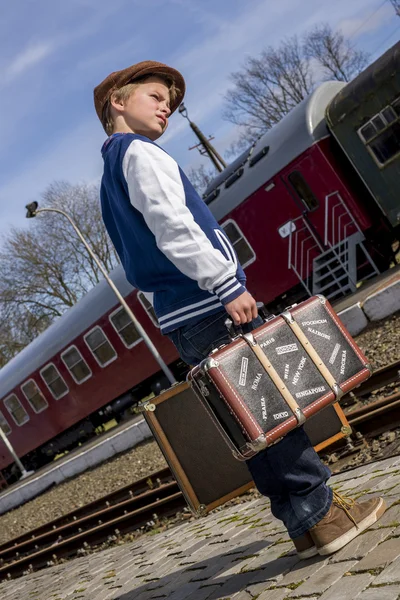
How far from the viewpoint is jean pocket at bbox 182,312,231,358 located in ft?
12.0

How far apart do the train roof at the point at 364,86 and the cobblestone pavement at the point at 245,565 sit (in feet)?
34.6

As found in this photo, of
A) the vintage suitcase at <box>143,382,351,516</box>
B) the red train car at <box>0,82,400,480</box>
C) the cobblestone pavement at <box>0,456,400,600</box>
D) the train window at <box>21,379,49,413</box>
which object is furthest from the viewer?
the train window at <box>21,379,49,413</box>

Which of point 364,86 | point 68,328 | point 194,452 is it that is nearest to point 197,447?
point 194,452

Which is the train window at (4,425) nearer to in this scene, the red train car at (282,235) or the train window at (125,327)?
the red train car at (282,235)

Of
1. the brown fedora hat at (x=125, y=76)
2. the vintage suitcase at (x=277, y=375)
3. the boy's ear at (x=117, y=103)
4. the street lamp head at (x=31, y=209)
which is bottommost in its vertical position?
the vintage suitcase at (x=277, y=375)

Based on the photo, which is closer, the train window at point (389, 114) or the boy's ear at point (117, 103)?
the boy's ear at point (117, 103)

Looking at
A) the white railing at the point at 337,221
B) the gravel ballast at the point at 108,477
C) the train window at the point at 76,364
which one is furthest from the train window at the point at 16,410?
the white railing at the point at 337,221

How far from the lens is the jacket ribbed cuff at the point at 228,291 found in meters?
3.44

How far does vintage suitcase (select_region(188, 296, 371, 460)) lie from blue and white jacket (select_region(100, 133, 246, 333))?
29 centimetres

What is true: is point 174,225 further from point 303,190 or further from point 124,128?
point 303,190

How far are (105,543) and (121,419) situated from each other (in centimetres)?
1226

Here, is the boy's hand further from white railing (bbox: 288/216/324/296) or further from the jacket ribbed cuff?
white railing (bbox: 288/216/324/296)

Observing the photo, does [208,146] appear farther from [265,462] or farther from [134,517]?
[265,462]

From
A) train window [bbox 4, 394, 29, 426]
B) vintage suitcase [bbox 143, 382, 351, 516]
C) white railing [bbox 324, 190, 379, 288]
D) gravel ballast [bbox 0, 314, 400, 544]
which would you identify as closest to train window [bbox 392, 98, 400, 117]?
white railing [bbox 324, 190, 379, 288]
